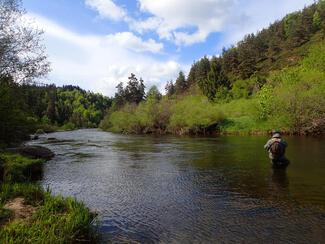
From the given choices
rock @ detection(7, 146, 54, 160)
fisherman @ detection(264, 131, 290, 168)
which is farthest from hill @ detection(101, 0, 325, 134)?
rock @ detection(7, 146, 54, 160)

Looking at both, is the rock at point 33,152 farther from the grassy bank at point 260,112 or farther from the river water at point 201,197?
the grassy bank at point 260,112

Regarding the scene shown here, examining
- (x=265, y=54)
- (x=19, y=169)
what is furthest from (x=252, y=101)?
(x=265, y=54)

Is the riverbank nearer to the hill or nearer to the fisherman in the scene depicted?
the fisherman

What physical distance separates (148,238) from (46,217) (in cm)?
368

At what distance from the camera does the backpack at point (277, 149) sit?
1050 inches

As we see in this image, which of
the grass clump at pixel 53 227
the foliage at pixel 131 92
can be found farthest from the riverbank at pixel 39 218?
the foliage at pixel 131 92

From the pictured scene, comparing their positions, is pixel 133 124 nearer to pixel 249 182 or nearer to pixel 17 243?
pixel 249 182

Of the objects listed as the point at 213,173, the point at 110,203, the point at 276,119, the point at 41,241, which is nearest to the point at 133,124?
the point at 276,119

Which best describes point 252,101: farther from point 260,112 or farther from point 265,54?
point 265,54

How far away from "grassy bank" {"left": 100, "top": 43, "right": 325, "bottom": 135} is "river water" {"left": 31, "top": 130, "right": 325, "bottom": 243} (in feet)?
104

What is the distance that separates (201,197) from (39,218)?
928 cm

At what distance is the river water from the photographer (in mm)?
13305

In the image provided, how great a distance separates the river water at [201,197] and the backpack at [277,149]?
1.33m

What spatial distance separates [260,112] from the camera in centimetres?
7456
